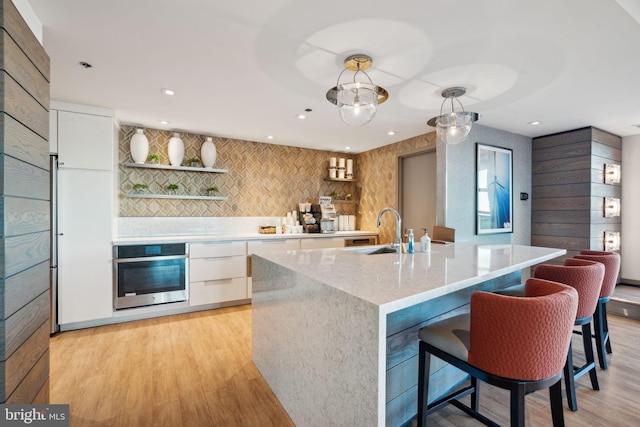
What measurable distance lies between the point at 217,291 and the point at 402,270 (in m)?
2.85

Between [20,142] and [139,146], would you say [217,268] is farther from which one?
[20,142]

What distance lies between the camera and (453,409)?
1.88 m

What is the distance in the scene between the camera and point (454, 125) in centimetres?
258

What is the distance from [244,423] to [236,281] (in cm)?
229

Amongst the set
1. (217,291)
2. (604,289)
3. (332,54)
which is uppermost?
(332,54)

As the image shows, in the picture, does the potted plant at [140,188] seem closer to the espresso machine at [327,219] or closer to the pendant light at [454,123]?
the espresso machine at [327,219]

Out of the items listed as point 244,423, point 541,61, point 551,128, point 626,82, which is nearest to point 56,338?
point 244,423

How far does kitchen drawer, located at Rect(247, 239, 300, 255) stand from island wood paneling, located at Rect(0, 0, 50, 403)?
2359 millimetres

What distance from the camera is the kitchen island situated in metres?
1.18

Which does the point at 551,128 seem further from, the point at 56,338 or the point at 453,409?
the point at 56,338

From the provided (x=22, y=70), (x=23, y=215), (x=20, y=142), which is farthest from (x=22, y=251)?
(x=22, y=70)

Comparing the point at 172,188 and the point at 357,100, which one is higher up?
the point at 357,100

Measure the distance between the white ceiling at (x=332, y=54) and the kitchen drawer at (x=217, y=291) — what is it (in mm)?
2042

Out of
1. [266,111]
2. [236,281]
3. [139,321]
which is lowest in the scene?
[139,321]
